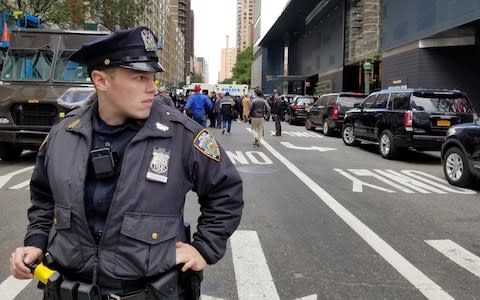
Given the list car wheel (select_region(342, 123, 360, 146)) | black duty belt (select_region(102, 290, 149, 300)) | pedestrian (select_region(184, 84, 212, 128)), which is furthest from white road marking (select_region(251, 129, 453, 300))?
car wheel (select_region(342, 123, 360, 146))

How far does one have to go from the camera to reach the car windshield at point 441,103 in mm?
13078

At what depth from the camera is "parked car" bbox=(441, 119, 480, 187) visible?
30.8 ft

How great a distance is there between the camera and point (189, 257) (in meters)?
2.08

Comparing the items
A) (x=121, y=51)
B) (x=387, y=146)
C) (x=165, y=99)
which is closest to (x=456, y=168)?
(x=387, y=146)

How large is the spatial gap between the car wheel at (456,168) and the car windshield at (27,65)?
29.0 feet

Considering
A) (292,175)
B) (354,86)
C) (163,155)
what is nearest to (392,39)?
(354,86)

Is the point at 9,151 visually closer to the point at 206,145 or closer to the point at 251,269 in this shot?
the point at 251,269

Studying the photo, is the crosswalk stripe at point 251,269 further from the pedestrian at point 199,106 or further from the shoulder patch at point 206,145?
the pedestrian at point 199,106

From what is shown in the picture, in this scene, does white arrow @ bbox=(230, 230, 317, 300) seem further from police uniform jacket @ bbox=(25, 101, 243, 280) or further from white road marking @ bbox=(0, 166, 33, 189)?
white road marking @ bbox=(0, 166, 33, 189)

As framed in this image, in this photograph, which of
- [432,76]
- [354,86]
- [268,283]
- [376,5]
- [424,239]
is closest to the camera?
[268,283]

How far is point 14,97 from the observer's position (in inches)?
446

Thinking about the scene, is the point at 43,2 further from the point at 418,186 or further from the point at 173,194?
the point at 173,194

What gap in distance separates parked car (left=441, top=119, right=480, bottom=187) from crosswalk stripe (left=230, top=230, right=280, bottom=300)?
196 inches

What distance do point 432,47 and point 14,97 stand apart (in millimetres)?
21757
